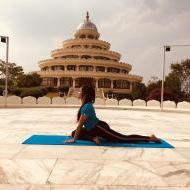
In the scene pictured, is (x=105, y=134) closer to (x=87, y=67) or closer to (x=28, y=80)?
(x=28, y=80)

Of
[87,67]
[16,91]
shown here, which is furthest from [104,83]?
[16,91]

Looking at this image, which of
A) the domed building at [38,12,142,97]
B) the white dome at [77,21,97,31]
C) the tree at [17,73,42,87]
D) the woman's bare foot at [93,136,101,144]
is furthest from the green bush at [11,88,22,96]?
the woman's bare foot at [93,136,101,144]

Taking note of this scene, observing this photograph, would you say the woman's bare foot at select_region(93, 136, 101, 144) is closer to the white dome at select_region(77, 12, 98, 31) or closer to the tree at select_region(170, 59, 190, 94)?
the tree at select_region(170, 59, 190, 94)

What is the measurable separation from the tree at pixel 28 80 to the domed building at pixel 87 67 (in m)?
3.87

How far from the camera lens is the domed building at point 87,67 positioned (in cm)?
6844

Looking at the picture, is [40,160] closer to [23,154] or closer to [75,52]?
[23,154]

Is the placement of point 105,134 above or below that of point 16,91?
below

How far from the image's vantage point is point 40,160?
6.30 metres

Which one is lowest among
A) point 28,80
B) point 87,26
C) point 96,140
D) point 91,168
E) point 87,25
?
point 91,168

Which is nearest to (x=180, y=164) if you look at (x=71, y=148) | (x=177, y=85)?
(x=71, y=148)

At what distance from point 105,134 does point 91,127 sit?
1.29ft

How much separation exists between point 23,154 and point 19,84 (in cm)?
5569

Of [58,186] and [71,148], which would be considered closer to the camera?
[58,186]

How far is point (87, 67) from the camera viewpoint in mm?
71938
